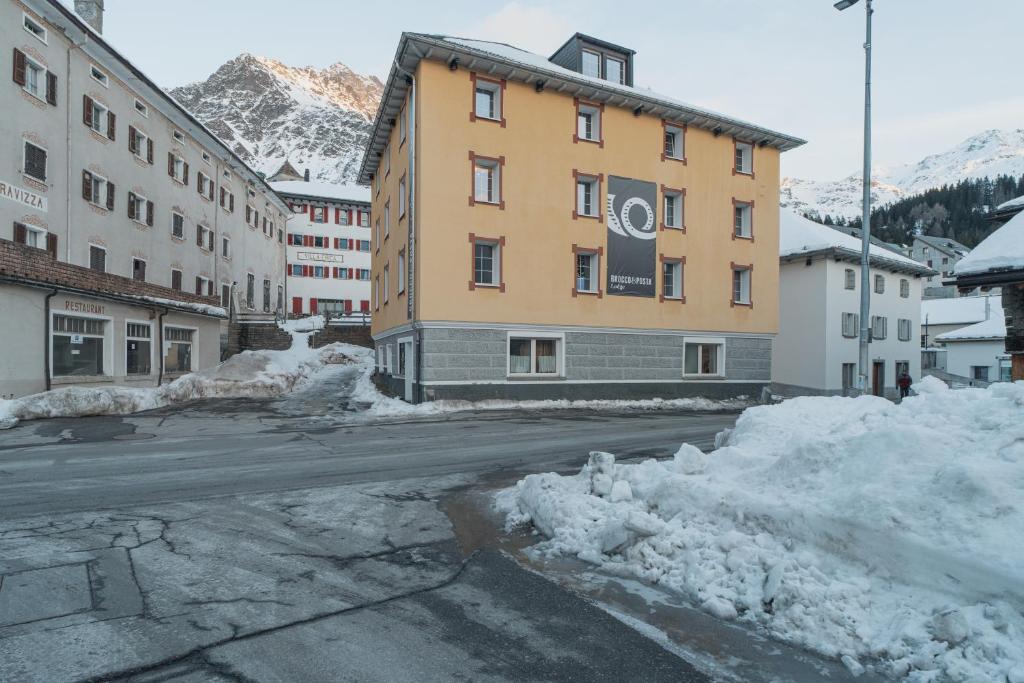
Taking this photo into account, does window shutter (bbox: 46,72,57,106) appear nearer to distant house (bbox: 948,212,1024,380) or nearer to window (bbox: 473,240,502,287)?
Answer: window (bbox: 473,240,502,287)

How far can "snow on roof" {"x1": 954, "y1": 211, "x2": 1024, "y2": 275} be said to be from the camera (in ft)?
31.0

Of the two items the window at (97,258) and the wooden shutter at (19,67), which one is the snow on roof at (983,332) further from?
the wooden shutter at (19,67)

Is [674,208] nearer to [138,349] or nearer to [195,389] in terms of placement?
[195,389]

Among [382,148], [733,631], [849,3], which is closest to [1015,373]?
[733,631]

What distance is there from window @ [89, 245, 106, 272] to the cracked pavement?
17996 millimetres

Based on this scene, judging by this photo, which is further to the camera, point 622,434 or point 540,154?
point 540,154

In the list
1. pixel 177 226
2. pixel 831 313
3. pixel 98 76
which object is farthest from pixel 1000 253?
pixel 177 226

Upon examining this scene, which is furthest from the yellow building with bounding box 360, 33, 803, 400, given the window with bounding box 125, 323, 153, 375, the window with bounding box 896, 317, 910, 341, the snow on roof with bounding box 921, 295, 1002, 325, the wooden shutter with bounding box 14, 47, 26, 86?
the snow on roof with bounding box 921, 295, 1002, 325

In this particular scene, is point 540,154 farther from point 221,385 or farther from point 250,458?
point 250,458

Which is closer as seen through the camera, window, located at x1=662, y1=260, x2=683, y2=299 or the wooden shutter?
the wooden shutter

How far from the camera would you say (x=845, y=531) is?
4.47 metres

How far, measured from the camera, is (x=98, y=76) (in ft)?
85.1

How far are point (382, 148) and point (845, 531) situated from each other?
95.7 feet

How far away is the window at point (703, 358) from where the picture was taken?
27.3m
